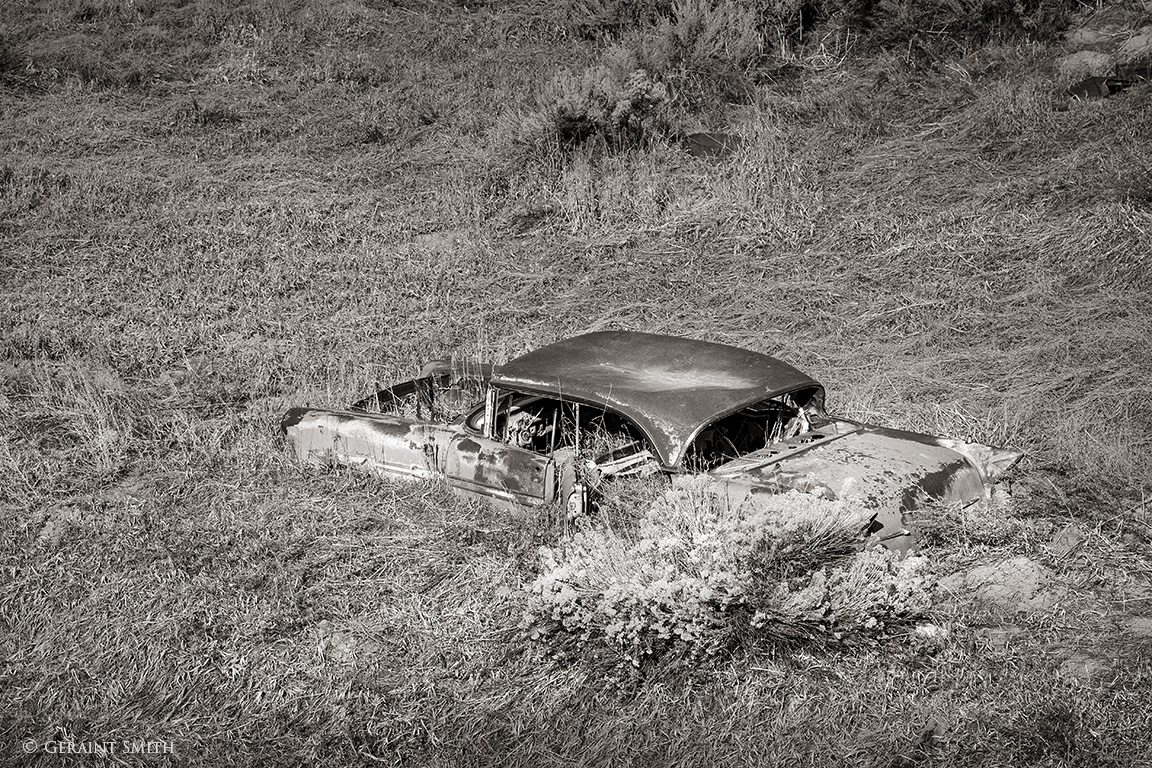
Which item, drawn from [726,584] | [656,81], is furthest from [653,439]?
[656,81]

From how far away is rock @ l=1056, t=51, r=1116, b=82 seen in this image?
10688 mm

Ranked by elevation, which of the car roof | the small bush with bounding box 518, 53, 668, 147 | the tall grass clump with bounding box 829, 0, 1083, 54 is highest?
the tall grass clump with bounding box 829, 0, 1083, 54

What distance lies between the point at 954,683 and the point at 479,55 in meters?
11.6

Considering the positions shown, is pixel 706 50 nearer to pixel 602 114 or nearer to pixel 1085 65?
pixel 602 114

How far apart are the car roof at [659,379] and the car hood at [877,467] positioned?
304 millimetres

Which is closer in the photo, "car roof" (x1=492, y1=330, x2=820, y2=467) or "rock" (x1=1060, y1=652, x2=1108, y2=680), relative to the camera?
"rock" (x1=1060, y1=652, x2=1108, y2=680)

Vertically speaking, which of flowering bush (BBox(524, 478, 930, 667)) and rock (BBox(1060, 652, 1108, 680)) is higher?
flowering bush (BBox(524, 478, 930, 667))

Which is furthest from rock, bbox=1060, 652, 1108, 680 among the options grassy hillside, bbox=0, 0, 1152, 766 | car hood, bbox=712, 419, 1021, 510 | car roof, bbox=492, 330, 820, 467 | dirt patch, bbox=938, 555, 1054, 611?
car roof, bbox=492, 330, 820, 467

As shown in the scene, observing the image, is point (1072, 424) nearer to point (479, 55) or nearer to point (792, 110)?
point (792, 110)

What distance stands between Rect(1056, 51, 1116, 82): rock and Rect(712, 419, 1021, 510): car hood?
6936mm

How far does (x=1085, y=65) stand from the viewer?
35.6ft

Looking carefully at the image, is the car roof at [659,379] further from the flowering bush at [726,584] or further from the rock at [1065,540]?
the rock at [1065,540]

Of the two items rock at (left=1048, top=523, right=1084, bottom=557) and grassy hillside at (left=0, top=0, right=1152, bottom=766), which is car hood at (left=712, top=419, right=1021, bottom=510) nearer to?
grassy hillside at (left=0, top=0, right=1152, bottom=766)

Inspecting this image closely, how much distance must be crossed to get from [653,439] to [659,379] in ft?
1.74
